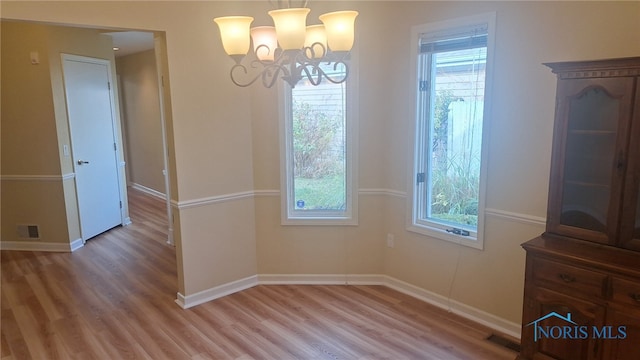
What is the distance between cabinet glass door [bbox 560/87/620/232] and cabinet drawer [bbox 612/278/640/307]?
12.4 inches

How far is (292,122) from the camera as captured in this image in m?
3.64

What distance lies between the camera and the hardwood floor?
280 centimetres

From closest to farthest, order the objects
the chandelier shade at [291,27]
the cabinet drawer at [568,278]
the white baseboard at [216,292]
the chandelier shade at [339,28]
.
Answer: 1. the chandelier shade at [291,27]
2. the chandelier shade at [339,28]
3. the cabinet drawer at [568,278]
4. the white baseboard at [216,292]

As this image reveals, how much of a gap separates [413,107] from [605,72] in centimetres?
139

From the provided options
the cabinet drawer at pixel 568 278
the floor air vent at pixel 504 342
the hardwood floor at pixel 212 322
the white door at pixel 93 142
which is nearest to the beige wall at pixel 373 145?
the floor air vent at pixel 504 342

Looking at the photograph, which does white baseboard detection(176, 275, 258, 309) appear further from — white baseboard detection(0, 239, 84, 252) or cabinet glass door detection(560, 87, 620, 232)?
cabinet glass door detection(560, 87, 620, 232)

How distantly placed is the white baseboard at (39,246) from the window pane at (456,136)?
4076mm

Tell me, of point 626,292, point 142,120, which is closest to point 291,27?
point 626,292

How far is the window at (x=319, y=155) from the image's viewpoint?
3578 mm

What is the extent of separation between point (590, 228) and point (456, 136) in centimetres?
115

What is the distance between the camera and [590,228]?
2.31 m

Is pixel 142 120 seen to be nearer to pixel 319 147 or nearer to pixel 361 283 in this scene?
pixel 319 147

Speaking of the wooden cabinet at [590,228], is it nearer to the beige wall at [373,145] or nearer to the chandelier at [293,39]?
the beige wall at [373,145]

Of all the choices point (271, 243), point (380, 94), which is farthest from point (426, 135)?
point (271, 243)
